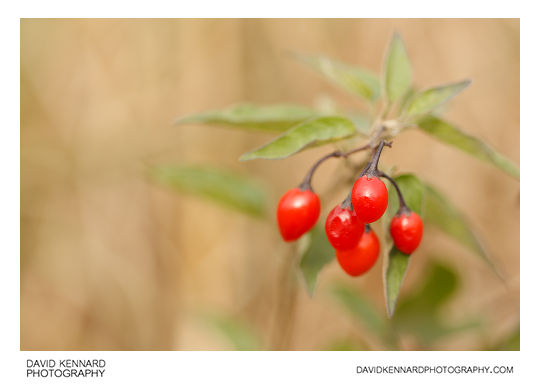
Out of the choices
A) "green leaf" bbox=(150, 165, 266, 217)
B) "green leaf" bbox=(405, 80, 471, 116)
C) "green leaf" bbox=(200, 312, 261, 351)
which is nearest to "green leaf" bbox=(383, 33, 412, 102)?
"green leaf" bbox=(405, 80, 471, 116)

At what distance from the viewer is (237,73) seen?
148 inches

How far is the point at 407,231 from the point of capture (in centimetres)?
120

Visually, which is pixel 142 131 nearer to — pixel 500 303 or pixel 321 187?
pixel 321 187

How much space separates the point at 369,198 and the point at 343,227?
12 cm

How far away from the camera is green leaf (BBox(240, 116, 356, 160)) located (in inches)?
43.9

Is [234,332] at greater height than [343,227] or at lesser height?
lesser

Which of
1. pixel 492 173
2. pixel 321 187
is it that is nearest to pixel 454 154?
pixel 492 173

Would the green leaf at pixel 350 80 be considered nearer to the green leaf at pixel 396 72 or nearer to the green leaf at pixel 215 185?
the green leaf at pixel 396 72

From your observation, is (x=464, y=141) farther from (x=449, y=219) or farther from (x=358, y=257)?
(x=358, y=257)

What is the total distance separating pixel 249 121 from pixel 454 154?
8.10 feet

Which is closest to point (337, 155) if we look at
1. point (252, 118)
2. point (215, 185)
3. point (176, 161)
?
point (252, 118)

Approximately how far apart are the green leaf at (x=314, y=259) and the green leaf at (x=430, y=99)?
0.45 meters

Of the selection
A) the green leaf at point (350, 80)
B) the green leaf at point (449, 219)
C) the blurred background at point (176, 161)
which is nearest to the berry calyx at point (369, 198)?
the green leaf at point (449, 219)

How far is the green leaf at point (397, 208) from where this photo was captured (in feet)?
3.88
